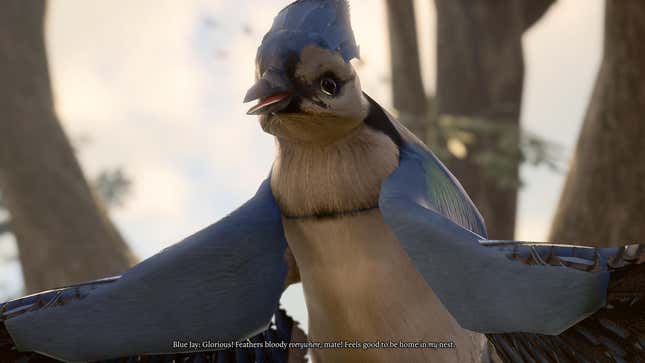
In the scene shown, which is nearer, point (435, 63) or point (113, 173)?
point (435, 63)

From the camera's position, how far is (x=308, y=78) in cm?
109

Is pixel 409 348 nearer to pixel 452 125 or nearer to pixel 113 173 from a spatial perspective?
pixel 452 125

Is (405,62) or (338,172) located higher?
(338,172)

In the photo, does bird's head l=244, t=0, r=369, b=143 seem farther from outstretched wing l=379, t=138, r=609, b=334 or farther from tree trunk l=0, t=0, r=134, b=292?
tree trunk l=0, t=0, r=134, b=292

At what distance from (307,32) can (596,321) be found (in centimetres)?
58

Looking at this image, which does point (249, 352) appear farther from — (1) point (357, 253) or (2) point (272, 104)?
(2) point (272, 104)

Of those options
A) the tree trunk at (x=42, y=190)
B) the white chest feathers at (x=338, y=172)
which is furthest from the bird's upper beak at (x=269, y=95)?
the tree trunk at (x=42, y=190)

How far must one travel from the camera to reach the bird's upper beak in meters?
1.05

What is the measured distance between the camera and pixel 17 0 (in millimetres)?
4324

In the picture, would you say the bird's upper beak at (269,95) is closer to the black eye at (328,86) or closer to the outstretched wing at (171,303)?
the black eye at (328,86)

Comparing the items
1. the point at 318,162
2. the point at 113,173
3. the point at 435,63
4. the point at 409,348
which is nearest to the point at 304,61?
the point at 318,162

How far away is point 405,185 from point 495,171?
2827 mm

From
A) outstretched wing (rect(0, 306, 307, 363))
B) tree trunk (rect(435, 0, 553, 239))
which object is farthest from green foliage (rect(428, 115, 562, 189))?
outstretched wing (rect(0, 306, 307, 363))

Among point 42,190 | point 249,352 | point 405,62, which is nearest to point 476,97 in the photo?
point 405,62
